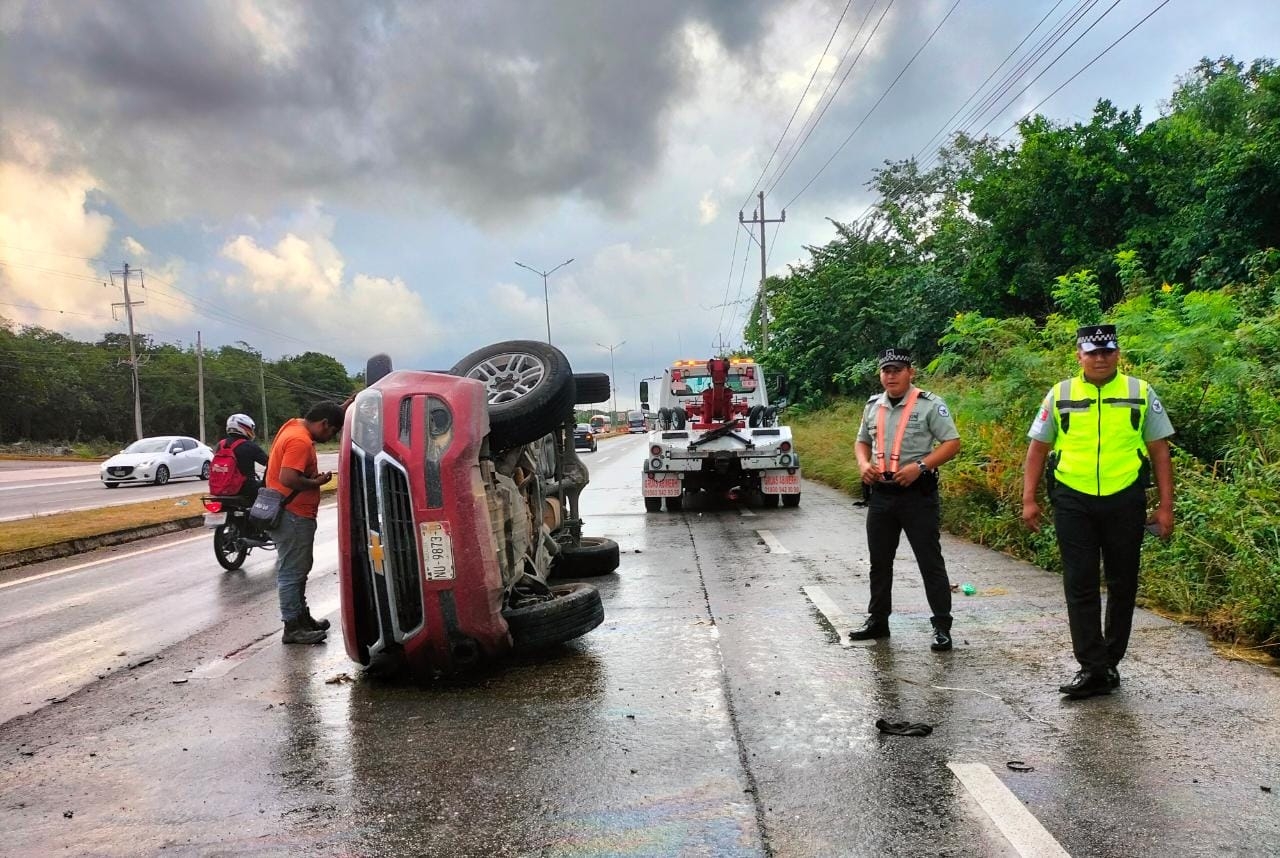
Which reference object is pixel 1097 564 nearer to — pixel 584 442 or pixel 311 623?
pixel 311 623

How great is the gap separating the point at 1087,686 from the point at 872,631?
1.47m

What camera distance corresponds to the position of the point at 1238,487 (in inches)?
267

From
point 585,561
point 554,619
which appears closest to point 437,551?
point 554,619

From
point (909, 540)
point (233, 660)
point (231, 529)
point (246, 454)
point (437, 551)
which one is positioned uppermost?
point (246, 454)

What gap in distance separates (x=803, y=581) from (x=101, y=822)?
5709 millimetres

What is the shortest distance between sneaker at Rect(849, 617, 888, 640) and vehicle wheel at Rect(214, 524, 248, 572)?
6.95 m

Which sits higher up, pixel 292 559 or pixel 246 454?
pixel 246 454

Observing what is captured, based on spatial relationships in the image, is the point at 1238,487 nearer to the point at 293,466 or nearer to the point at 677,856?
the point at 677,856

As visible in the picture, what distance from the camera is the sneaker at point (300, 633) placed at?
6.35m

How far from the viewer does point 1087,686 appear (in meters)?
4.68

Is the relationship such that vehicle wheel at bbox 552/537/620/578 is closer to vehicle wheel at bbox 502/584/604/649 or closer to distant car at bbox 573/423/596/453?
distant car at bbox 573/423/596/453

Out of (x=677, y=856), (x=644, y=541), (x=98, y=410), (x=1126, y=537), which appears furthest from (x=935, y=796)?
(x=98, y=410)

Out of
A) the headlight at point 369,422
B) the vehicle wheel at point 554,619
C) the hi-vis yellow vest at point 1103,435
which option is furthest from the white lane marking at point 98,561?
the hi-vis yellow vest at point 1103,435

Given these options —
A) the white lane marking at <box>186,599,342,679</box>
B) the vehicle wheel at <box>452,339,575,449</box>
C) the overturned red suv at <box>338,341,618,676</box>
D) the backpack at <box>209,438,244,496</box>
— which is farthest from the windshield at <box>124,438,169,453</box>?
the overturned red suv at <box>338,341,618,676</box>
